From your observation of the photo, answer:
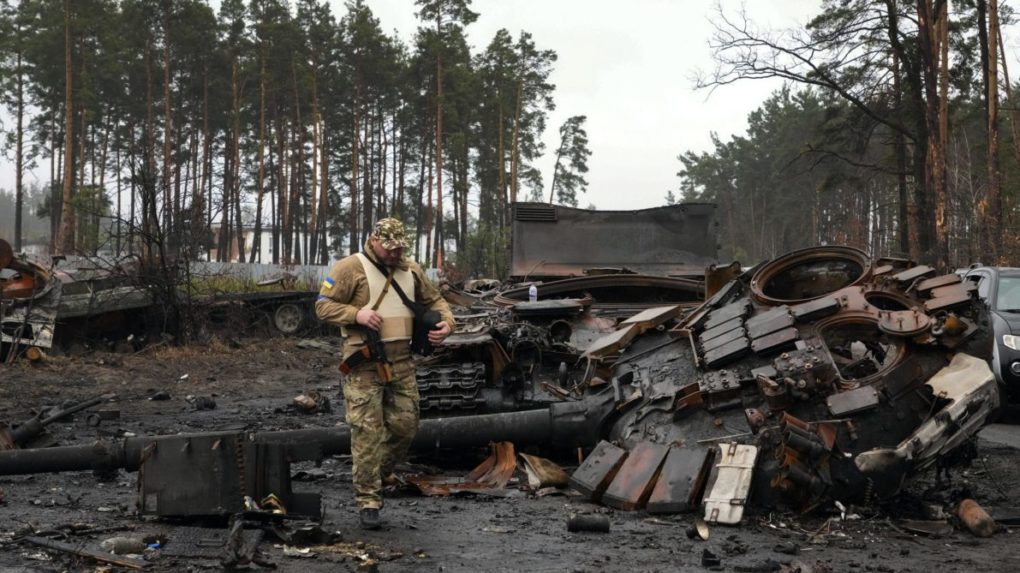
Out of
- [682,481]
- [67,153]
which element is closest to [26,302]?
[682,481]

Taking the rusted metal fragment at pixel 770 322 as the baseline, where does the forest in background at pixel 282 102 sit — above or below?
above

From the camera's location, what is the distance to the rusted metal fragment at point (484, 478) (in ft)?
23.9

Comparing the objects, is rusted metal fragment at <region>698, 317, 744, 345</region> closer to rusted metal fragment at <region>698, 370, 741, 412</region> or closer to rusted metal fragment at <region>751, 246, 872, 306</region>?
rusted metal fragment at <region>751, 246, 872, 306</region>

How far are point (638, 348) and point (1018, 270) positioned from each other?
22.9 ft

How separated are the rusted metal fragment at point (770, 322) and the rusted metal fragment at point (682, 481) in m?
1.10

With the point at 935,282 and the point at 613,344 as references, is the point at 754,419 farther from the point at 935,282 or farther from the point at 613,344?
the point at 613,344

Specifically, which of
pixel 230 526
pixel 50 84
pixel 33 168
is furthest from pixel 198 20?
pixel 230 526

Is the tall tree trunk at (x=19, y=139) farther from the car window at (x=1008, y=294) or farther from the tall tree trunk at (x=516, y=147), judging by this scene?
the car window at (x=1008, y=294)

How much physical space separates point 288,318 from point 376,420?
1823cm

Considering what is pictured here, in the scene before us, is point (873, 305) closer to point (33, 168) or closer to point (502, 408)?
point (502, 408)

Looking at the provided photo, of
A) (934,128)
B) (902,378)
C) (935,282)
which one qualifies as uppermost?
(934,128)

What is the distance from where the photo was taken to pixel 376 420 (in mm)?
6230

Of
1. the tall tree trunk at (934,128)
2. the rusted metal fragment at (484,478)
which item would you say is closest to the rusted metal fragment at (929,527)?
the rusted metal fragment at (484,478)

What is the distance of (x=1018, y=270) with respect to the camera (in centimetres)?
1303
